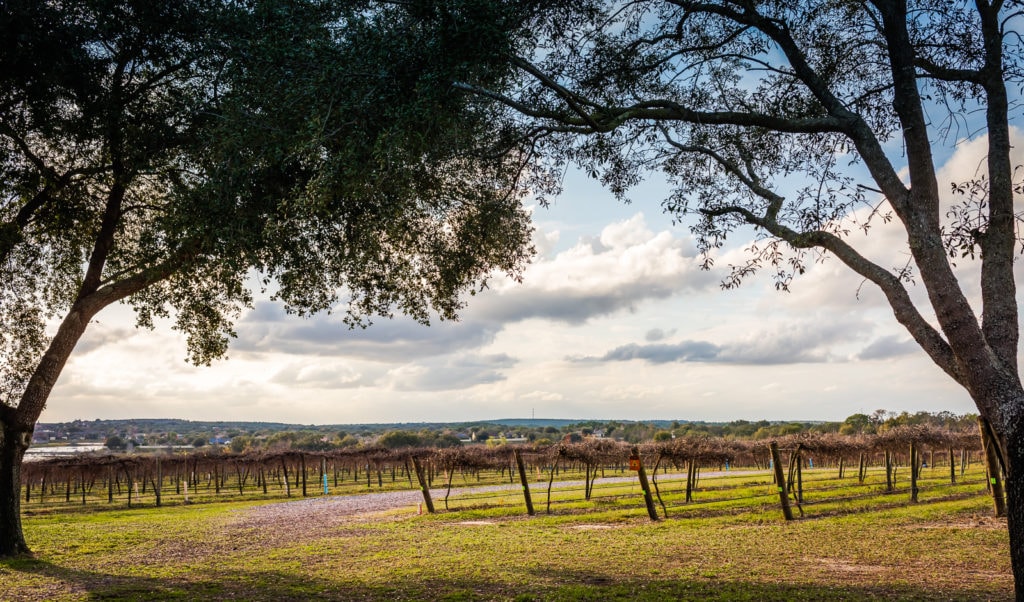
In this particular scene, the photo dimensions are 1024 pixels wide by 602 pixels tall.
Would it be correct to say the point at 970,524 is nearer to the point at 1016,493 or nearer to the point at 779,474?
the point at 779,474

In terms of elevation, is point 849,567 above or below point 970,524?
above

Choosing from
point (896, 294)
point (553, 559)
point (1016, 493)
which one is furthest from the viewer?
point (553, 559)

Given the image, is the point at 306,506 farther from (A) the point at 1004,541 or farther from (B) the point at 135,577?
(A) the point at 1004,541

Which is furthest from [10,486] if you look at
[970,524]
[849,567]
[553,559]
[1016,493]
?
[970,524]

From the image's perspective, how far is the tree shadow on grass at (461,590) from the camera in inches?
416

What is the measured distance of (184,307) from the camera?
19.1 m

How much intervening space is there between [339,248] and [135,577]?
8031 mm

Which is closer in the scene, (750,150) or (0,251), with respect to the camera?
(750,150)

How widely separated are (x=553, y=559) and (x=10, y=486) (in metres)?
13.2

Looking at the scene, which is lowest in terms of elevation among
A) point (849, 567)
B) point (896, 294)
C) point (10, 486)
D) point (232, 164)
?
point (849, 567)

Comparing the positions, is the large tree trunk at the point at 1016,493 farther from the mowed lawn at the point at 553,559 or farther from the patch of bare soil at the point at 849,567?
the patch of bare soil at the point at 849,567

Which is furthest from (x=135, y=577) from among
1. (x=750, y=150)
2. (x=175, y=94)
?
(x=750, y=150)

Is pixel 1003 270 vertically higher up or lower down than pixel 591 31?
lower down

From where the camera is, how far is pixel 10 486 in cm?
1659
